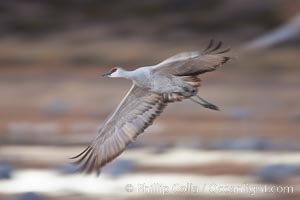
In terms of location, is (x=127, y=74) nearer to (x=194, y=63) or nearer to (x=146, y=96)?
(x=146, y=96)

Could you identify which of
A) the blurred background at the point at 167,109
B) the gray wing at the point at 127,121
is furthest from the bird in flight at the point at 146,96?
the blurred background at the point at 167,109

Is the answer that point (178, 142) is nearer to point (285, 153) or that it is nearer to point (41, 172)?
point (285, 153)

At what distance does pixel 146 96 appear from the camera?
1133cm

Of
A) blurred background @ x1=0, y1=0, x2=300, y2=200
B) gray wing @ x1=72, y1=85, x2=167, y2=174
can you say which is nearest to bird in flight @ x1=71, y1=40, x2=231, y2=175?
gray wing @ x1=72, y1=85, x2=167, y2=174

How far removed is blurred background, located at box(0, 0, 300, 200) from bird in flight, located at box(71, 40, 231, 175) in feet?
2.70

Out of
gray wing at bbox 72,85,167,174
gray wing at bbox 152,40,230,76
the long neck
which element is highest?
gray wing at bbox 152,40,230,76

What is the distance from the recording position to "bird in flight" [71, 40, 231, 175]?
11000 mm

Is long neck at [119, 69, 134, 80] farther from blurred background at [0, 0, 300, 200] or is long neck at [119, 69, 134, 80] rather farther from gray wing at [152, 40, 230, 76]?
blurred background at [0, 0, 300, 200]

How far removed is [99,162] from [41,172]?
8.53 feet

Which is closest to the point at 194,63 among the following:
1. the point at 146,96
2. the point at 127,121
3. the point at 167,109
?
the point at 146,96

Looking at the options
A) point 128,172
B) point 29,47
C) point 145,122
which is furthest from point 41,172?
point 29,47

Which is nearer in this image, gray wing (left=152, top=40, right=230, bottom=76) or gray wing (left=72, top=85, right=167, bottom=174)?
gray wing (left=152, top=40, right=230, bottom=76)

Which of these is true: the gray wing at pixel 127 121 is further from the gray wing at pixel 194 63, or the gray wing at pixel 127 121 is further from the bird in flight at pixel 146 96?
the gray wing at pixel 194 63

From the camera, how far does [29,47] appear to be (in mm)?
23609
